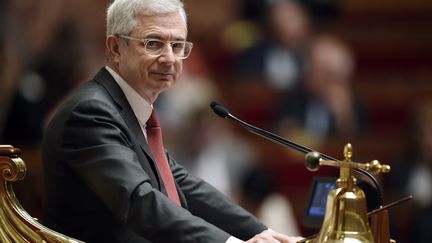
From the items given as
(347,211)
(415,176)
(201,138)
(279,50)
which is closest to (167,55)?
(347,211)

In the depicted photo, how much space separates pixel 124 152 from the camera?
244cm

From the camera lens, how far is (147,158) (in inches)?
102

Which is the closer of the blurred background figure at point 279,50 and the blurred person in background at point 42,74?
the blurred person in background at point 42,74

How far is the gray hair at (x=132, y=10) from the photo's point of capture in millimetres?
2625

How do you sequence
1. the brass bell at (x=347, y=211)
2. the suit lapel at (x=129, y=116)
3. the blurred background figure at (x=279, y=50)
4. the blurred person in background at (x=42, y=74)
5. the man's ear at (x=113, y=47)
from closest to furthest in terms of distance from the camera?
the brass bell at (x=347, y=211)
the suit lapel at (x=129, y=116)
the man's ear at (x=113, y=47)
the blurred person in background at (x=42, y=74)
the blurred background figure at (x=279, y=50)

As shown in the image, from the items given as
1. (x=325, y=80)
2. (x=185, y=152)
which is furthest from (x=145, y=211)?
(x=325, y=80)

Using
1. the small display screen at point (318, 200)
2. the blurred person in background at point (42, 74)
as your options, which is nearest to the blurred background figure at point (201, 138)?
the blurred person in background at point (42, 74)

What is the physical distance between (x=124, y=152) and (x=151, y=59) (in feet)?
0.99

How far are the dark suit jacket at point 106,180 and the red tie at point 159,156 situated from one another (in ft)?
0.30

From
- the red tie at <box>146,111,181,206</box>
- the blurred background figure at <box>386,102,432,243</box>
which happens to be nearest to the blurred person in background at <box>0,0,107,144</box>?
the blurred background figure at <box>386,102,432,243</box>

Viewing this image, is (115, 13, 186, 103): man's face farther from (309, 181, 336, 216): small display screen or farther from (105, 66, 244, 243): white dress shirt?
(309, 181, 336, 216): small display screen

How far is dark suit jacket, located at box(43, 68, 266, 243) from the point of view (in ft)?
7.79

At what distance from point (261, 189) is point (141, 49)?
304 centimetres

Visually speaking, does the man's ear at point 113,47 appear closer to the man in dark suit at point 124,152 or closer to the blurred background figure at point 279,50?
the man in dark suit at point 124,152
